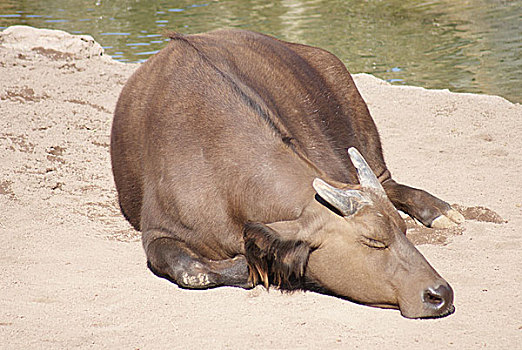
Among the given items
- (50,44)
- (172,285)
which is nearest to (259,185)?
(172,285)

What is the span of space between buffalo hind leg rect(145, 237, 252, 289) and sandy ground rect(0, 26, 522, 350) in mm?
66

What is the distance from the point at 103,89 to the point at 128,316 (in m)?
5.55

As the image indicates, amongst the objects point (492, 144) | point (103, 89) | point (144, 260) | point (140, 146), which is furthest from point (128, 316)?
point (103, 89)

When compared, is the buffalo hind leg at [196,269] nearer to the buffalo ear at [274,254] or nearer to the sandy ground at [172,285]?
the sandy ground at [172,285]

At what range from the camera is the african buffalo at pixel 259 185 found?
3738 millimetres

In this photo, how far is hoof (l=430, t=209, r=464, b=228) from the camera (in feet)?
17.2

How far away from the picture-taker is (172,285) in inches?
174

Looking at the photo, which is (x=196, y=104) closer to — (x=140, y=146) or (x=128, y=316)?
(x=140, y=146)

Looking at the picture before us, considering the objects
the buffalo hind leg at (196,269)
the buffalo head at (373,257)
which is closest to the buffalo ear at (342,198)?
the buffalo head at (373,257)

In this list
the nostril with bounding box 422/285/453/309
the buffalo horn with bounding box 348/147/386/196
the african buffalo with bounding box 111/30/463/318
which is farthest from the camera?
the buffalo horn with bounding box 348/147/386/196

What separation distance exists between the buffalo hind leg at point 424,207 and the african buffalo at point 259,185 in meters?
0.01

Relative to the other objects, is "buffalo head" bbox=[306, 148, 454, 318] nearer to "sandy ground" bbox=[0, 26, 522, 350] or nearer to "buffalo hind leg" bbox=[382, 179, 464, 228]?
"sandy ground" bbox=[0, 26, 522, 350]

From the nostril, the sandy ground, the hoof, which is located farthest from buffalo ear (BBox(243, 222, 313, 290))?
the hoof

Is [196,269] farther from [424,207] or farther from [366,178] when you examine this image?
[424,207]
